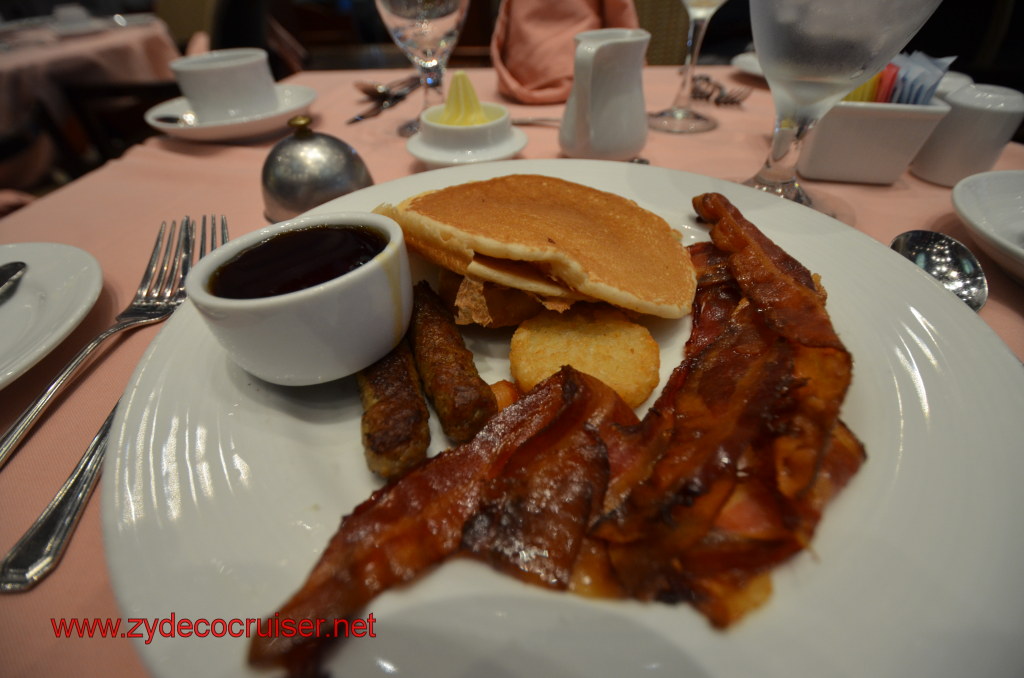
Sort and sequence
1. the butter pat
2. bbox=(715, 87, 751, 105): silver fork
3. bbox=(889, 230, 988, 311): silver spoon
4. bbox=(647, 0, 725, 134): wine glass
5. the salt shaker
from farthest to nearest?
bbox=(715, 87, 751, 105): silver fork → bbox=(647, 0, 725, 134): wine glass → the butter pat → the salt shaker → bbox=(889, 230, 988, 311): silver spoon

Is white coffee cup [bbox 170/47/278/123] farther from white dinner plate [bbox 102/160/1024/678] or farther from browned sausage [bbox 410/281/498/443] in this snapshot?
browned sausage [bbox 410/281/498/443]

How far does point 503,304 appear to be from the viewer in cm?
146

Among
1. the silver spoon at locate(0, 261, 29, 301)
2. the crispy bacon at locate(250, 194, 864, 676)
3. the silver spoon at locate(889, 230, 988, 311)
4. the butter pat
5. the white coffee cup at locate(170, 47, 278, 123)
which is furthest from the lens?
the white coffee cup at locate(170, 47, 278, 123)

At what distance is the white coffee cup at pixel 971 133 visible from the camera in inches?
77.9

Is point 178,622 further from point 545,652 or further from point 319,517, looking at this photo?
point 545,652

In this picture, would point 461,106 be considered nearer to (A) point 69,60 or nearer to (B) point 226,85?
(B) point 226,85

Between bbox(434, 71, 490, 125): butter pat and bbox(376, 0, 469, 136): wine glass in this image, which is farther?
bbox(376, 0, 469, 136): wine glass

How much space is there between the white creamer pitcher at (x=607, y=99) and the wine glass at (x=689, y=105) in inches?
21.0

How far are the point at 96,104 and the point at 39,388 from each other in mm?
4137

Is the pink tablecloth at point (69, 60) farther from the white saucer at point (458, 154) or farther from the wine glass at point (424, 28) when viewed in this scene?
the white saucer at point (458, 154)

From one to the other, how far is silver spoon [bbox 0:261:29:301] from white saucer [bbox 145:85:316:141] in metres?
1.44

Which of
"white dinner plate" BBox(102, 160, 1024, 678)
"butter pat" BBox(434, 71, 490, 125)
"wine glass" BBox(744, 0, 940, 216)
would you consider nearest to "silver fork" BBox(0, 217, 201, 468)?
"white dinner plate" BBox(102, 160, 1024, 678)

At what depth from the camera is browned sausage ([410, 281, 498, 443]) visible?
1139 millimetres

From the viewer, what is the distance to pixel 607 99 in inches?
89.3
